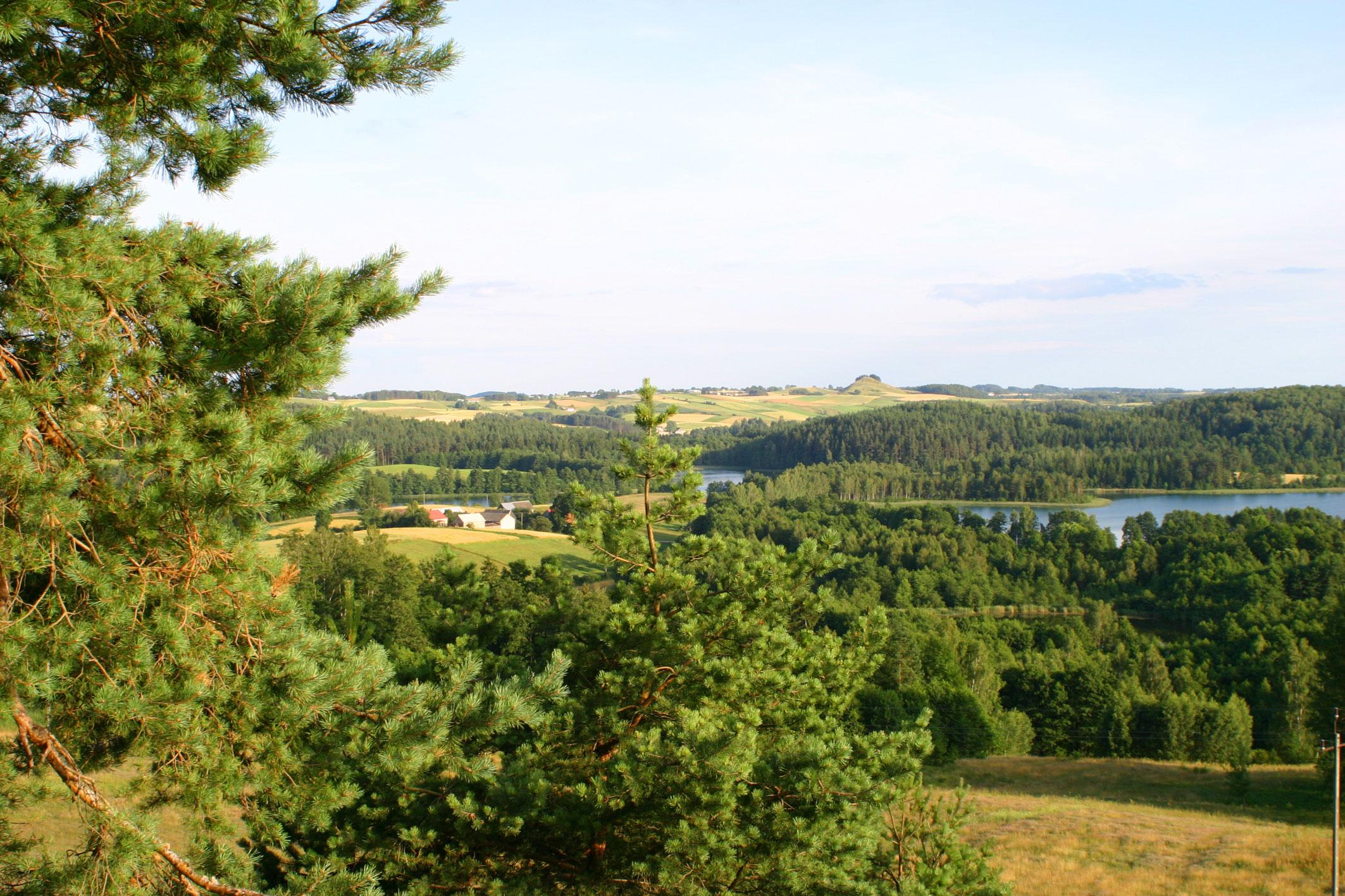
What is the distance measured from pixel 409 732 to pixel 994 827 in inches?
584

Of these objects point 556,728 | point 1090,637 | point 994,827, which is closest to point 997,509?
point 1090,637

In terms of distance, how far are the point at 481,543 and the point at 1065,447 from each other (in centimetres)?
9552

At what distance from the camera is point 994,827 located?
15.9m

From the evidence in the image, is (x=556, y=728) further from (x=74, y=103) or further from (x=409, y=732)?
(x=74, y=103)

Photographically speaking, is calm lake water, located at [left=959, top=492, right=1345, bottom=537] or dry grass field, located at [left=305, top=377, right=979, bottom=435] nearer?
calm lake water, located at [left=959, top=492, right=1345, bottom=537]

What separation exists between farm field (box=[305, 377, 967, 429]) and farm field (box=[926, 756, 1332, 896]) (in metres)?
109

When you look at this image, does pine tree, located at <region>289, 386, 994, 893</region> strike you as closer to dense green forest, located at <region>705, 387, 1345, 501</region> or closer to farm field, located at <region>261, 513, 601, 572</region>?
farm field, located at <region>261, 513, 601, 572</region>

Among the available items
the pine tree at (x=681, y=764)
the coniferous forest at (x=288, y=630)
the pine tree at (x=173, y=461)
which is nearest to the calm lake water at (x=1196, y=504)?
the pine tree at (x=681, y=764)

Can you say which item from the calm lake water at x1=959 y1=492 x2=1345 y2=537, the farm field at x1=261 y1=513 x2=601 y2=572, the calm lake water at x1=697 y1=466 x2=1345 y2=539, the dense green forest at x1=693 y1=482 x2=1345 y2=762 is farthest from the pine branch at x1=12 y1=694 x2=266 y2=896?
the calm lake water at x1=959 y1=492 x2=1345 y2=537

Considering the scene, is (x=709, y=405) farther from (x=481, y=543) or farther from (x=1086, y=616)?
(x=481, y=543)

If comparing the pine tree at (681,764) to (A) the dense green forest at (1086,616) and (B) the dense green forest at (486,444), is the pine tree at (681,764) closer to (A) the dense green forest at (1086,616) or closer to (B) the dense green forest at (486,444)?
(A) the dense green forest at (1086,616)

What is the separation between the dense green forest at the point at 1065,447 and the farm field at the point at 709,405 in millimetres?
19974

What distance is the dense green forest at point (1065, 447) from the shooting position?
103 meters

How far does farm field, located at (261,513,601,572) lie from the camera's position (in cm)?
4678
